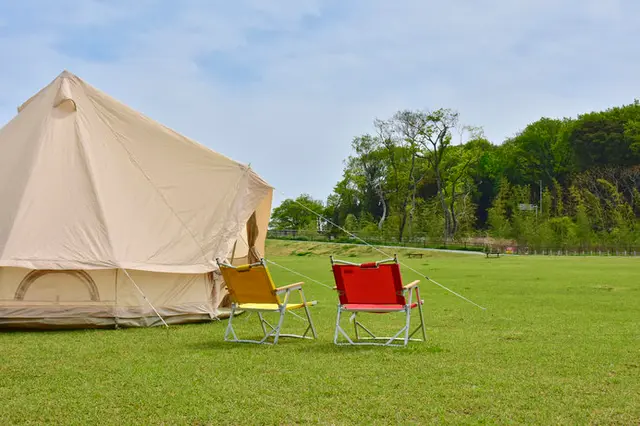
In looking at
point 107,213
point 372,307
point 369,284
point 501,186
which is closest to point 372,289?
point 369,284

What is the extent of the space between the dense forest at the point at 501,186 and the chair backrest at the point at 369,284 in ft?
135

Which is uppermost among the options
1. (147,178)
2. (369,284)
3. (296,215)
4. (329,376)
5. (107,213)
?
(296,215)

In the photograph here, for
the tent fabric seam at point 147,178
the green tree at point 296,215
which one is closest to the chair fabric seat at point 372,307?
the tent fabric seam at point 147,178

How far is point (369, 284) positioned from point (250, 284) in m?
1.27

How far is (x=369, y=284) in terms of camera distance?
7.12 meters

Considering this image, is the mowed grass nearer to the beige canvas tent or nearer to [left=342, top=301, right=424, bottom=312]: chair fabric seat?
[left=342, top=301, right=424, bottom=312]: chair fabric seat

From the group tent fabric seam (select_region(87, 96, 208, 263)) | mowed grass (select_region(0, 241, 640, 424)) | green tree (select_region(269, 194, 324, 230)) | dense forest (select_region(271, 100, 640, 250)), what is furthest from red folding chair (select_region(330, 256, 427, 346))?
green tree (select_region(269, 194, 324, 230))

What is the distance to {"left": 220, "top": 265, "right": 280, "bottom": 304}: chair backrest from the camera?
7359 millimetres

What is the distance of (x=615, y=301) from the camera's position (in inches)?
467

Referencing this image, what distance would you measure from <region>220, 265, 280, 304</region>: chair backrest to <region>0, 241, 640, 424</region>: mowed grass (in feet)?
1.74

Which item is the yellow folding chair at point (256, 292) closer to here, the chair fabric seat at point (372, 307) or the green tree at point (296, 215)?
the chair fabric seat at point (372, 307)

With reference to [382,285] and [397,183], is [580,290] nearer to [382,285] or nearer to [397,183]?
[382,285]

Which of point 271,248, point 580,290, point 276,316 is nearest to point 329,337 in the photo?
point 276,316

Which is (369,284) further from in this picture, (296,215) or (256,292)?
(296,215)
